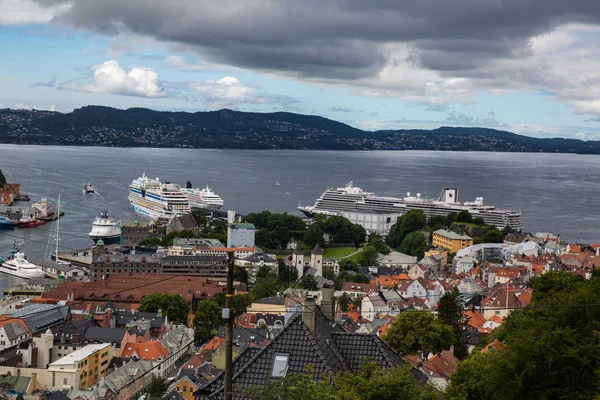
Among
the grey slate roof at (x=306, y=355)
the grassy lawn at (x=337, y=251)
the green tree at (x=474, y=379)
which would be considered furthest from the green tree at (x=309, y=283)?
the grey slate roof at (x=306, y=355)

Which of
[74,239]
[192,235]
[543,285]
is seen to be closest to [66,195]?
[74,239]

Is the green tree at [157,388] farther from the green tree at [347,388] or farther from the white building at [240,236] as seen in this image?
the white building at [240,236]

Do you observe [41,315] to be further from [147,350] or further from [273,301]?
[273,301]

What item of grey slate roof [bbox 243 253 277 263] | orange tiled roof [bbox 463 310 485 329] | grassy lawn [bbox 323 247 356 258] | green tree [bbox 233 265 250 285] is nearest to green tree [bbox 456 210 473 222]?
grassy lawn [bbox 323 247 356 258]

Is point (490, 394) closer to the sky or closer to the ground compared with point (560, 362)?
closer to the ground

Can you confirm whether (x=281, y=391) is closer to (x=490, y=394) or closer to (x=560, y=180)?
(x=490, y=394)
